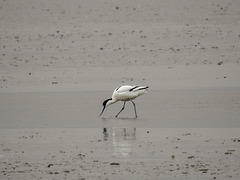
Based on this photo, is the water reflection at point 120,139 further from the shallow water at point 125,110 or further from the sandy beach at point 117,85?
the shallow water at point 125,110

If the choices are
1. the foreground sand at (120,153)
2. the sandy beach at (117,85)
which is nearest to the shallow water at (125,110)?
the sandy beach at (117,85)

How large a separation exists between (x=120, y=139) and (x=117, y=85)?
589 cm

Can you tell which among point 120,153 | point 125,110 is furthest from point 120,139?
point 125,110

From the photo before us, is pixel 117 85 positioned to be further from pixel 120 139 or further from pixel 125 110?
pixel 120 139

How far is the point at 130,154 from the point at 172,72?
28.0ft

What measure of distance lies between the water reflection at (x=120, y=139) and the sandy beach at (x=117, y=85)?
0.02 m

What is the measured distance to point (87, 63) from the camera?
20.5 meters

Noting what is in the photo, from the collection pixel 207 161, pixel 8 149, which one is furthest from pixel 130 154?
pixel 8 149

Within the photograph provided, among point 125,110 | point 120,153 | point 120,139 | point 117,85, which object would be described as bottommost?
point 120,153

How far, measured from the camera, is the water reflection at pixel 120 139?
11.0 metres

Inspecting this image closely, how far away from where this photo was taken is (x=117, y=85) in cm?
1769

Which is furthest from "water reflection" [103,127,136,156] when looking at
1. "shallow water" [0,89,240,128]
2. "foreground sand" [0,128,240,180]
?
"shallow water" [0,89,240,128]

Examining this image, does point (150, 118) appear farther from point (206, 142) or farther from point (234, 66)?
point (234, 66)

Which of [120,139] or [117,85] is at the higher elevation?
[117,85]
